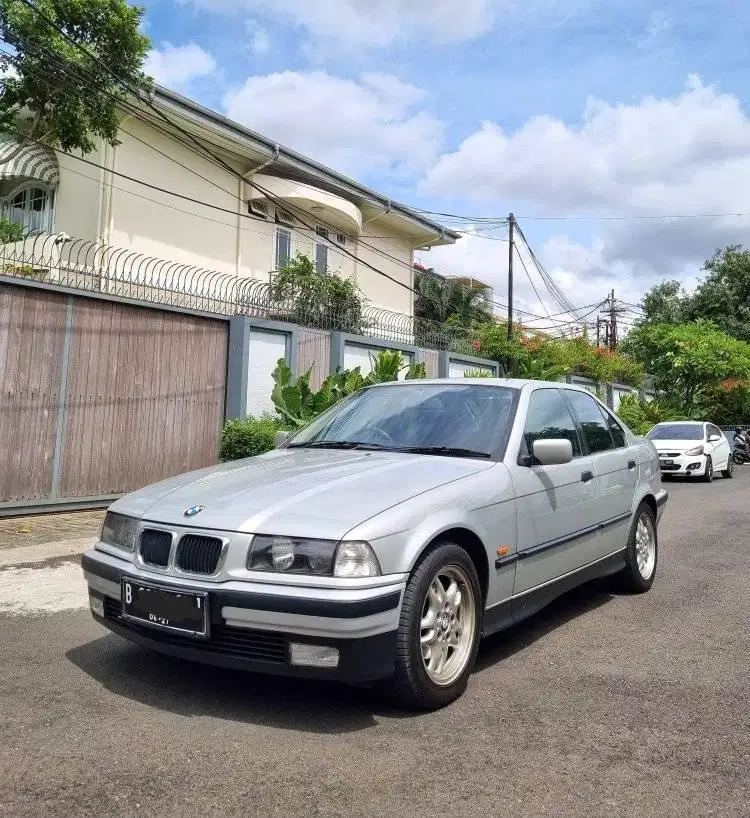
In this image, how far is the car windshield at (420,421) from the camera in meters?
4.42

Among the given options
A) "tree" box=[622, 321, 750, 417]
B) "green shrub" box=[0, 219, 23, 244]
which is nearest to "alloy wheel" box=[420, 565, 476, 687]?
"green shrub" box=[0, 219, 23, 244]

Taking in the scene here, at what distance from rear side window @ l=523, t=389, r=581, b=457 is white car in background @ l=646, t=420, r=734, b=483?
12233mm

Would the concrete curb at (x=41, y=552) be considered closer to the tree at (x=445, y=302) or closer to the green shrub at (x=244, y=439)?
the green shrub at (x=244, y=439)

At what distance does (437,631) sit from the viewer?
3.53 meters

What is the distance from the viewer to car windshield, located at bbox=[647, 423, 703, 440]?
1753cm

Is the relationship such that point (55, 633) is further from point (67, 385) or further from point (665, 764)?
point (67, 385)

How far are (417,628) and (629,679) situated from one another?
4.64 feet

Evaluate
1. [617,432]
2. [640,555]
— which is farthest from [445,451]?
[640,555]

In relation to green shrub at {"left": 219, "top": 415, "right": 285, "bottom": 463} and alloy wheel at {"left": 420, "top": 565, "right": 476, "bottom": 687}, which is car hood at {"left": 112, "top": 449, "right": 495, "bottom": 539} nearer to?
alloy wheel at {"left": 420, "top": 565, "right": 476, "bottom": 687}

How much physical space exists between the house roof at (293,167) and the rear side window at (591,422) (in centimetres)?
1219

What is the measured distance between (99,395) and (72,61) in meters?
5.18

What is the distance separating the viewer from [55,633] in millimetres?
4711

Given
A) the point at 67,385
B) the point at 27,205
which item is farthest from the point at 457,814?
the point at 27,205

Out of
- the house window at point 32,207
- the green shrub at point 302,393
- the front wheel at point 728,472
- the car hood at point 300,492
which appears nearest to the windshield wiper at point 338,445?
the car hood at point 300,492
